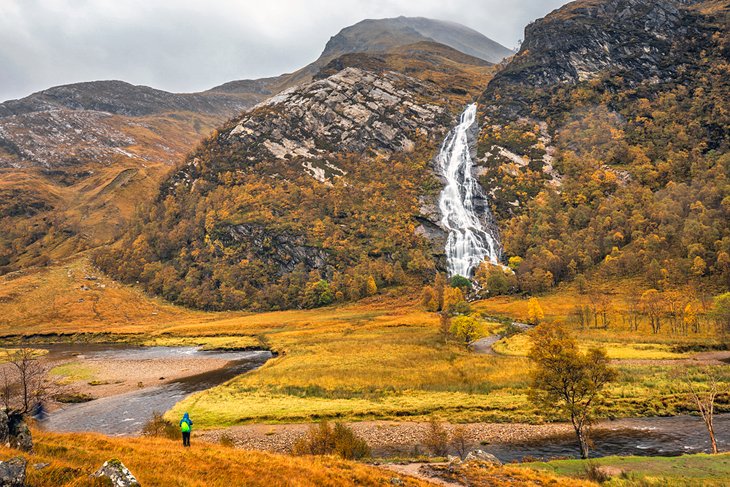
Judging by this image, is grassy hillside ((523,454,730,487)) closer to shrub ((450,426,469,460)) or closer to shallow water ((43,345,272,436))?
shrub ((450,426,469,460))

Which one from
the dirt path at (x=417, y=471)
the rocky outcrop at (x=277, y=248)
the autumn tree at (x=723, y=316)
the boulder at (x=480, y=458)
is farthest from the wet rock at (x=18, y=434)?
the rocky outcrop at (x=277, y=248)

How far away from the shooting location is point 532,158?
189500mm

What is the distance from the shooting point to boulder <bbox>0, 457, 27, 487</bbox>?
1001cm

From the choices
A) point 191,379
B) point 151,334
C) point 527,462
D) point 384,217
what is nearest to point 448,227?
point 384,217

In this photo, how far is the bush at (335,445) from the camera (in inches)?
1187

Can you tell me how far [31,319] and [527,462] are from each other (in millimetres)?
158920

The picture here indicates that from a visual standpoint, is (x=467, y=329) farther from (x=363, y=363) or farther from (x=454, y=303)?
(x=454, y=303)

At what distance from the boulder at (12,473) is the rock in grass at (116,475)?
1904 millimetres

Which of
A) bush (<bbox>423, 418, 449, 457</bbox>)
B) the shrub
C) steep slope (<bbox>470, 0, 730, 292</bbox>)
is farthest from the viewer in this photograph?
steep slope (<bbox>470, 0, 730, 292</bbox>)

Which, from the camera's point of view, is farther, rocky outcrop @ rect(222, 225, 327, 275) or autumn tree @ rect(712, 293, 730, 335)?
rocky outcrop @ rect(222, 225, 327, 275)

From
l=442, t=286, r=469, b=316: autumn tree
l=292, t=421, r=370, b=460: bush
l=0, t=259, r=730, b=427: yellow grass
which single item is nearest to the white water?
l=0, t=259, r=730, b=427: yellow grass

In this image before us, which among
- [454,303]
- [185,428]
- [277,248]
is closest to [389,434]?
[185,428]

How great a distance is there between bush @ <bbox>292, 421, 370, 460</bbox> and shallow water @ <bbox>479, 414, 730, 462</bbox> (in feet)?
34.0

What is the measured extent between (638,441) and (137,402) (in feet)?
180
